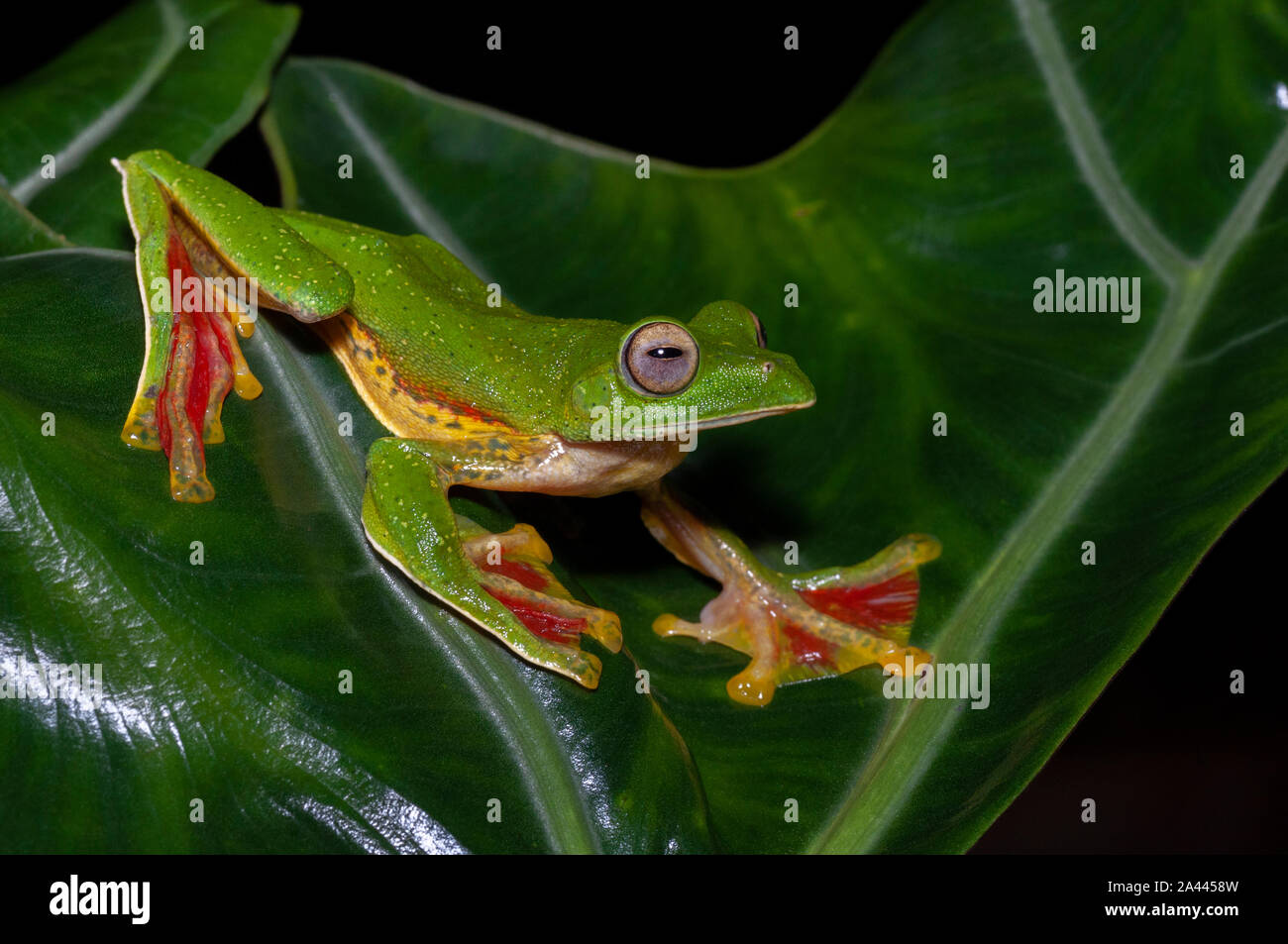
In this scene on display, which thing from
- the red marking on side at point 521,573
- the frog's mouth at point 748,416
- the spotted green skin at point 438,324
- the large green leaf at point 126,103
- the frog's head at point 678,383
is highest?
the large green leaf at point 126,103

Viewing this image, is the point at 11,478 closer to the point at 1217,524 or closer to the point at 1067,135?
the point at 1217,524

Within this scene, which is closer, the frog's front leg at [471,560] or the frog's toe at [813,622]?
the frog's front leg at [471,560]

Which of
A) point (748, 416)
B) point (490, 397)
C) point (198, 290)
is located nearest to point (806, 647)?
point (748, 416)

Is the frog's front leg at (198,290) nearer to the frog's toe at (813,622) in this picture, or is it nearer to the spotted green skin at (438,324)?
the spotted green skin at (438,324)

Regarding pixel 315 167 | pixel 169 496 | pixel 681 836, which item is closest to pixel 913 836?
pixel 681 836

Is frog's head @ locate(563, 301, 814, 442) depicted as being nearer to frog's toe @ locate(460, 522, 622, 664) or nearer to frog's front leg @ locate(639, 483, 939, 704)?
frog's toe @ locate(460, 522, 622, 664)

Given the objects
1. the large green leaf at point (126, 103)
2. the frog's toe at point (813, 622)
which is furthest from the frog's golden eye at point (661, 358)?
the large green leaf at point (126, 103)

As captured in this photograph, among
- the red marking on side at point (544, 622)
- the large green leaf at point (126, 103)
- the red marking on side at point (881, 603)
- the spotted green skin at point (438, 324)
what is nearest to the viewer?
the red marking on side at point (544, 622)
